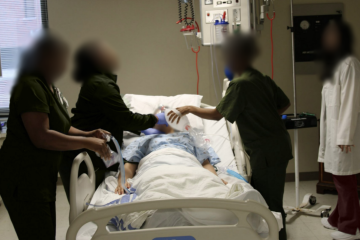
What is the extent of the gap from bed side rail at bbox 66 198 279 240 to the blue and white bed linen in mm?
829

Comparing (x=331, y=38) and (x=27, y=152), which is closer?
(x=27, y=152)

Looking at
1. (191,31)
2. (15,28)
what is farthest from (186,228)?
(191,31)

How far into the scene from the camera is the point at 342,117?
1918mm

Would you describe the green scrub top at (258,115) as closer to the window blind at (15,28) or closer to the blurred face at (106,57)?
the blurred face at (106,57)

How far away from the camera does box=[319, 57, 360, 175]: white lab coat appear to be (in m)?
1.82

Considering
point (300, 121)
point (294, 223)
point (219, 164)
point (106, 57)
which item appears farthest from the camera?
point (294, 223)

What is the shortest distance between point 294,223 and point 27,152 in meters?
2.02

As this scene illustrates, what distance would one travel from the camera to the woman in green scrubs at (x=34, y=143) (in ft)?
4.09

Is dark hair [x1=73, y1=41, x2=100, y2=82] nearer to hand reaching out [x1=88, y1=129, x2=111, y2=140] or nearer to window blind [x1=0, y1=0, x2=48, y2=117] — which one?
window blind [x1=0, y1=0, x2=48, y2=117]

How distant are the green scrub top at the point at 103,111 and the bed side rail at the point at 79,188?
0.63 feet

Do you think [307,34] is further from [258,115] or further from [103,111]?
[103,111]

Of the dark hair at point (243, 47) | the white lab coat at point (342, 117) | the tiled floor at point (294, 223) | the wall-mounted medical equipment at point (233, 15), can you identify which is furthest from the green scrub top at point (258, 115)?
the tiled floor at point (294, 223)

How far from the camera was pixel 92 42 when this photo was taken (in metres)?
1.44

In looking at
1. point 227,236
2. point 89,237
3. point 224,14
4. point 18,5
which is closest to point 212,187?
point 227,236
